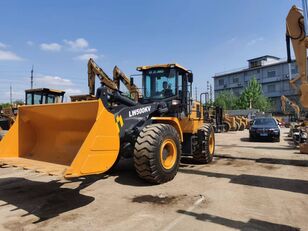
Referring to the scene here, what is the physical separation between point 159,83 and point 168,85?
0.91 ft

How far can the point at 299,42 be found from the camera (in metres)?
7.43

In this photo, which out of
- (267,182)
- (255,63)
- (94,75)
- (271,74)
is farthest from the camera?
(255,63)

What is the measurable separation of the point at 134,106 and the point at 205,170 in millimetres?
2970

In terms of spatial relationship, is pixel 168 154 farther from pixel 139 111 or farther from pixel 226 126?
pixel 226 126

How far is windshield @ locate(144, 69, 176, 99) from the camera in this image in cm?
823

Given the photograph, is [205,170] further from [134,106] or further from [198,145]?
[134,106]

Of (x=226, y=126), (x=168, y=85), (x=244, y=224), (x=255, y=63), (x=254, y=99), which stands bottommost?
(x=244, y=224)

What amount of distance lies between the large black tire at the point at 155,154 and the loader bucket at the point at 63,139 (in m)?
0.80

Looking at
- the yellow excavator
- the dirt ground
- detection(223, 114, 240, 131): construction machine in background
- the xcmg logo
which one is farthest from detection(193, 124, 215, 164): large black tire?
detection(223, 114, 240, 131): construction machine in background

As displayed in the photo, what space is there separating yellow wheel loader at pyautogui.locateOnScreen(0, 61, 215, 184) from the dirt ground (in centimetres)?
60

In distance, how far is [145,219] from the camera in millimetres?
4531

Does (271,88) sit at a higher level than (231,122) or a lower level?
higher

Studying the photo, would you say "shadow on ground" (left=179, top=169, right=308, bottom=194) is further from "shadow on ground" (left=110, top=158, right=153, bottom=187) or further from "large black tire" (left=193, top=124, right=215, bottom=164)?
"shadow on ground" (left=110, top=158, right=153, bottom=187)

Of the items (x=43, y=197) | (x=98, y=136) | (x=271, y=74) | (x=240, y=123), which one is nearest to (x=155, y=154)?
(x=98, y=136)
